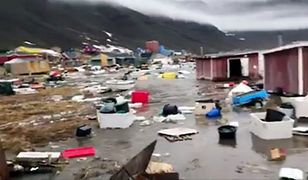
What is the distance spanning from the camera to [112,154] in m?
10.6

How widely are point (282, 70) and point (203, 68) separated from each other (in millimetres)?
14896

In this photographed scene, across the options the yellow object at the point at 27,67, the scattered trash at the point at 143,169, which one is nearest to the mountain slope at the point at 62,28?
the yellow object at the point at 27,67

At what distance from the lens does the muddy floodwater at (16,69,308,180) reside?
8836mm

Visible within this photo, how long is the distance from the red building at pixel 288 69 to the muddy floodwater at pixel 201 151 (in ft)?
19.1

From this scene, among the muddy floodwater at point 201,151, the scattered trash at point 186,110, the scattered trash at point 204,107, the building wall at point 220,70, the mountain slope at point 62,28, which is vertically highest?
the mountain slope at point 62,28

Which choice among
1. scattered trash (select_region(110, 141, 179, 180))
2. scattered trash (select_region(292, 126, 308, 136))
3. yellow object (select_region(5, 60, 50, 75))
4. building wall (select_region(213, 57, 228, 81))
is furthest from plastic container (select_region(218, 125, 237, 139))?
yellow object (select_region(5, 60, 50, 75))

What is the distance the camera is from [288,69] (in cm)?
2056

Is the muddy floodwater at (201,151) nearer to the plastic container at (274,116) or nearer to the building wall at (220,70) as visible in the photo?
the plastic container at (274,116)

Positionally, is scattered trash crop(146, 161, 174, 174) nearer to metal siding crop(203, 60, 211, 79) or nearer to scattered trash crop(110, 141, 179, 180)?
scattered trash crop(110, 141, 179, 180)

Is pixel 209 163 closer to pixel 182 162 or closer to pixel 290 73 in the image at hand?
pixel 182 162

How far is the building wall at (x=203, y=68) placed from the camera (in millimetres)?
34234

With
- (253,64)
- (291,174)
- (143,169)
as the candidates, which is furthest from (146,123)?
(253,64)

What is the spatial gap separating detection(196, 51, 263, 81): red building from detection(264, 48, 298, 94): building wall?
29.2ft

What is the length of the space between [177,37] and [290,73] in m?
178
